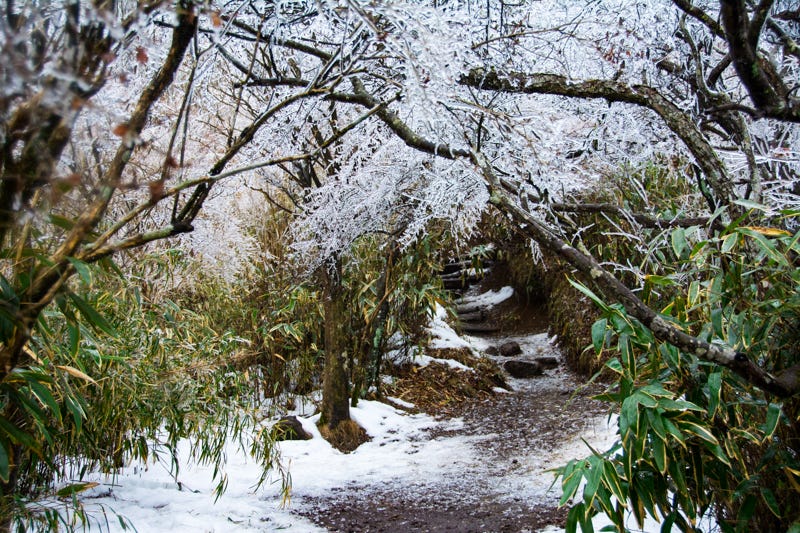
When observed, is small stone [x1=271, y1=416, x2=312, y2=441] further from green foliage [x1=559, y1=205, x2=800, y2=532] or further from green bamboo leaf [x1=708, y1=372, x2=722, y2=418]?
green bamboo leaf [x1=708, y1=372, x2=722, y2=418]

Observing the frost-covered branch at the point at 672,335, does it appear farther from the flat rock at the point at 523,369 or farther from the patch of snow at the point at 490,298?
the patch of snow at the point at 490,298

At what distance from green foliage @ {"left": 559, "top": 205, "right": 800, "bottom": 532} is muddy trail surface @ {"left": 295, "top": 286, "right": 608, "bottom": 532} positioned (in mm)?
244

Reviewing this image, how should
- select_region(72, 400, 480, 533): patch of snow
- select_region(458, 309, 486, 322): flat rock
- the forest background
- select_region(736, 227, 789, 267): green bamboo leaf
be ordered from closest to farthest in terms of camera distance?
the forest background < select_region(736, 227, 789, 267): green bamboo leaf < select_region(72, 400, 480, 533): patch of snow < select_region(458, 309, 486, 322): flat rock

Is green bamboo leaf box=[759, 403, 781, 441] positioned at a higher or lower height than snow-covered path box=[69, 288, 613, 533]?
higher

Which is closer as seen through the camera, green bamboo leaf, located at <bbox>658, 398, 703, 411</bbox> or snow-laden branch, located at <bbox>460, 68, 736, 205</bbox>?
green bamboo leaf, located at <bbox>658, 398, 703, 411</bbox>

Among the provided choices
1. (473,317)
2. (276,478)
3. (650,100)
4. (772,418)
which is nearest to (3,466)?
(772,418)

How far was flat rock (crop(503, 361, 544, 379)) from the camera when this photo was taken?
694 cm

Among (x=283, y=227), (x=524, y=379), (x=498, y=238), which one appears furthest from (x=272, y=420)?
(x=498, y=238)

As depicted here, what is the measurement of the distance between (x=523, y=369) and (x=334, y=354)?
120 inches

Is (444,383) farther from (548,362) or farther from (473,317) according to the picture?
(473,317)

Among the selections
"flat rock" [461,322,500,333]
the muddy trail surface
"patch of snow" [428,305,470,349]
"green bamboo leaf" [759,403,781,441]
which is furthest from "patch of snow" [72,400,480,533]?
"flat rock" [461,322,500,333]

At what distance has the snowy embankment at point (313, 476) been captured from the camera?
2857 mm

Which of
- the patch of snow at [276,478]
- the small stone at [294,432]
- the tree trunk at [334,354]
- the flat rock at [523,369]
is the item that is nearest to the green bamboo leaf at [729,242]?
the patch of snow at [276,478]

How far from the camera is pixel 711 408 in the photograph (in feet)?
5.55
